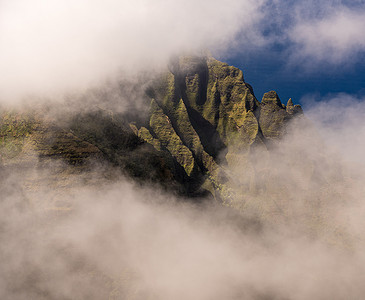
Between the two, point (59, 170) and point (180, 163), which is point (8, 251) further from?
point (180, 163)

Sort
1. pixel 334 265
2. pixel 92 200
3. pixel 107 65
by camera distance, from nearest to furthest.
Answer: pixel 92 200 → pixel 334 265 → pixel 107 65

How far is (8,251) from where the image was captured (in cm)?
4441

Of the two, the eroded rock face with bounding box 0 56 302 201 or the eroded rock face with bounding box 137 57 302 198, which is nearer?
the eroded rock face with bounding box 0 56 302 201

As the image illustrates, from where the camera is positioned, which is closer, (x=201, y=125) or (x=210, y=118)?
(x=201, y=125)

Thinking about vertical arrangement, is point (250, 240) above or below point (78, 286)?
above

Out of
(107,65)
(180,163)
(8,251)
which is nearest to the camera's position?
(8,251)

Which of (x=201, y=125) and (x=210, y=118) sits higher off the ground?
(x=210, y=118)

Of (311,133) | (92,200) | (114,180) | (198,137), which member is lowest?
(92,200)

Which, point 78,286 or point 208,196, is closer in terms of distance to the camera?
point 78,286

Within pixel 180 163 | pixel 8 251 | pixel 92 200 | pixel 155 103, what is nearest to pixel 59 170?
pixel 92 200

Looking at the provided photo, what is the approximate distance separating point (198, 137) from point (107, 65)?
43316 mm

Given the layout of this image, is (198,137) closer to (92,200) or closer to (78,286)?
(92,200)

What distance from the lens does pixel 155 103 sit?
333 feet

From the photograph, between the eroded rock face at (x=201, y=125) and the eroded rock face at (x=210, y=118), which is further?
the eroded rock face at (x=210, y=118)
